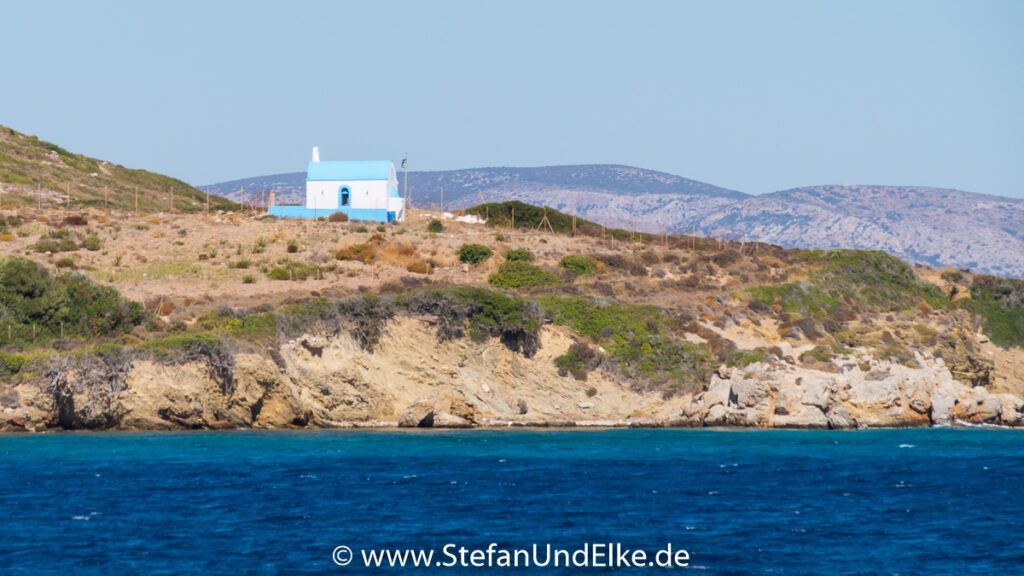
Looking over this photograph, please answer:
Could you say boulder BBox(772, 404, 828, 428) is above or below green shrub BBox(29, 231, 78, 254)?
below

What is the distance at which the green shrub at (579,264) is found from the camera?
215 feet

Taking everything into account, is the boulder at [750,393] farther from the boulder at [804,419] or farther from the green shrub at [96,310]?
the green shrub at [96,310]

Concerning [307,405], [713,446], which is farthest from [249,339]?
[713,446]

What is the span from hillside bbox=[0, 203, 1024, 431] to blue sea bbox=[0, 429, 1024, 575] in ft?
8.17

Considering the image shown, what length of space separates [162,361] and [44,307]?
788cm

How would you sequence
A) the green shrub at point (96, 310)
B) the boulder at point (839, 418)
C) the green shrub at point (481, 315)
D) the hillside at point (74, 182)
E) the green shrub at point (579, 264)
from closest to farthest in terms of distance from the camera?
the green shrub at point (96, 310)
the boulder at point (839, 418)
the green shrub at point (481, 315)
the green shrub at point (579, 264)
the hillside at point (74, 182)

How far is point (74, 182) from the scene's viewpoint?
97.9m

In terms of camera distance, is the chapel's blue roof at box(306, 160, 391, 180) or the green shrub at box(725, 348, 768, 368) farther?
the chapel's blue roof at box(306, 160, 391, 180)

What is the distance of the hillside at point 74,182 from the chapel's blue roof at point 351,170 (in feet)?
56.8

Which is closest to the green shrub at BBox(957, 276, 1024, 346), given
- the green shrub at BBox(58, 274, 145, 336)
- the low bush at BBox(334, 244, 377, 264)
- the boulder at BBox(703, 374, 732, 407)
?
the boulder at BBox(703, 374, 732, 407)

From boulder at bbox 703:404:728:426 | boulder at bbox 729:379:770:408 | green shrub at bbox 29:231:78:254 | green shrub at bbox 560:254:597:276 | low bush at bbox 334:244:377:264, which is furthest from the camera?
green shrub at bbox 560:254:597:276

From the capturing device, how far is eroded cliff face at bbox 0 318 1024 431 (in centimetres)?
3944

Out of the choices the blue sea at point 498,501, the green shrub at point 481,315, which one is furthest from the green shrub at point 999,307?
the green shrub at point 481,315

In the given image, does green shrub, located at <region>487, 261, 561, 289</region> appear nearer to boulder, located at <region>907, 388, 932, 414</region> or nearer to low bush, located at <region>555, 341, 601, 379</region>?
low bush, located at <region>555, 341, 601, 379</region>
